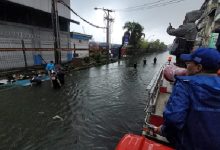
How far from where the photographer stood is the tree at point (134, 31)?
42.2 meters

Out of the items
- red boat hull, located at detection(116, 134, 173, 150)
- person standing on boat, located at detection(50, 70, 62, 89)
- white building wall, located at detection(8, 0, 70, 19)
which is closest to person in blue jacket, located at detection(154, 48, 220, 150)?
red boat hull, located at detection(116, 134, 173, 150)

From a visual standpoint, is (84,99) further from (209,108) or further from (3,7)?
(3,7)

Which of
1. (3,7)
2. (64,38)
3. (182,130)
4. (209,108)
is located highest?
(3,7)

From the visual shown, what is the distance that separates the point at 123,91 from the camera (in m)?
9.72

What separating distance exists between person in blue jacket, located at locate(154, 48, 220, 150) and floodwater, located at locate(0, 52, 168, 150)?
3294 mm

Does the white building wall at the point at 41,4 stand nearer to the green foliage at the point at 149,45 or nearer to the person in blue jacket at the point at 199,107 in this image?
the person in blue jacket at the point at 199,107

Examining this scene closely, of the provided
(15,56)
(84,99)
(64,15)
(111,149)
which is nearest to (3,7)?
(15,56)

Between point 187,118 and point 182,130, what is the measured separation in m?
0.14

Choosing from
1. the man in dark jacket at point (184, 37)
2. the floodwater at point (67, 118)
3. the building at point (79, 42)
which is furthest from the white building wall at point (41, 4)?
the man in dark jacket at point (184, 37)

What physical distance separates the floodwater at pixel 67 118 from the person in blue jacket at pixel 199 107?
329 centimetres

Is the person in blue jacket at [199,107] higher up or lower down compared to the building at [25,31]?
lower down

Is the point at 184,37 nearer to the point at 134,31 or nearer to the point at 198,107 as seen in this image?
the point at 198,107

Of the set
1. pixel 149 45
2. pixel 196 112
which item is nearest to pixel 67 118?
pixel 196 112

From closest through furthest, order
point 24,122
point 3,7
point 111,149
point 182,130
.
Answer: point 182,130, point 111,149, point 24,122, point 3,7
